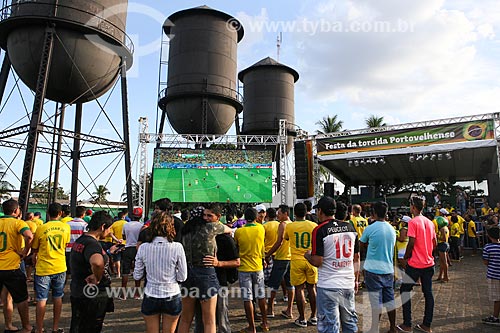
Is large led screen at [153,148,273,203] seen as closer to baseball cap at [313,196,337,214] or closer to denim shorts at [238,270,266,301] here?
denim shorts at [238,270,266,301]

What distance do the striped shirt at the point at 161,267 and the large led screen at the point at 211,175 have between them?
1692cm

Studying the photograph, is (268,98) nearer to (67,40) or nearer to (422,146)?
(422,146)

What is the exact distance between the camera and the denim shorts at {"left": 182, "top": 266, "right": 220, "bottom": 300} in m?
3.98

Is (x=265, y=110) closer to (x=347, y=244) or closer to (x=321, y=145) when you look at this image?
(x=321, y=145)

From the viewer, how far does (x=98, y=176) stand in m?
16.1

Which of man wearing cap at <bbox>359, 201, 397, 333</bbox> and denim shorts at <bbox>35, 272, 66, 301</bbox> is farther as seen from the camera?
denim shorts at <bbox>35, 272, 66, 301</bbox>

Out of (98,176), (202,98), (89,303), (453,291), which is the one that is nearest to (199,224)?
(89,303)

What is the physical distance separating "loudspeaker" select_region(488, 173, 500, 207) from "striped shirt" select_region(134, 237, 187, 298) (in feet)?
56.5

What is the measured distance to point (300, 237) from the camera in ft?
18.4

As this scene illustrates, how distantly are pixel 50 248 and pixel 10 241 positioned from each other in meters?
0.53

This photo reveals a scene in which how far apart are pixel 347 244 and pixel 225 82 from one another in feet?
70.3

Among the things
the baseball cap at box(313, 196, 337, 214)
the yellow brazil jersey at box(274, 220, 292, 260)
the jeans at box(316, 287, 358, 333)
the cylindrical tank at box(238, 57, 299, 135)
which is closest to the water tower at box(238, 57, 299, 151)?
the cylindrical tank at box(238, 57, 299, 135)

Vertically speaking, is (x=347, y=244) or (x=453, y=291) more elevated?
(x=347, y=244)

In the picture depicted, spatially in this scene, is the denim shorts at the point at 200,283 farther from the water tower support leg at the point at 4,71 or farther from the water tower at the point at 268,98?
the water tower at the point at 268,98
